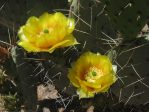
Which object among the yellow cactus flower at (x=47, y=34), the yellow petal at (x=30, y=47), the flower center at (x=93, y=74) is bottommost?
the flower center at (x=93, y=74)

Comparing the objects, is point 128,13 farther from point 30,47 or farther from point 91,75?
point 30,47

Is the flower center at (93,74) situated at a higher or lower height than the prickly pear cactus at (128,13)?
lower

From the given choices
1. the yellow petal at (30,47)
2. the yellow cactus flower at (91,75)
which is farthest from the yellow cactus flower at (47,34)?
the yellow cactus flower at (91,75)

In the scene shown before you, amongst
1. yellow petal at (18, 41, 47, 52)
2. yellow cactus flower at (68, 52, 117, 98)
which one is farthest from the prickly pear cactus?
yellow petal at (18, 41, 47, 52)

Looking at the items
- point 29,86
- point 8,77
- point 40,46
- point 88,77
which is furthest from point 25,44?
point 8,77

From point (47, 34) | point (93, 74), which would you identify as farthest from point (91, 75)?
point (47, 34)

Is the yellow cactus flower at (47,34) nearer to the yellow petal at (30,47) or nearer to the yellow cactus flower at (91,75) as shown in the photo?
the yellow petal at (30,47)
